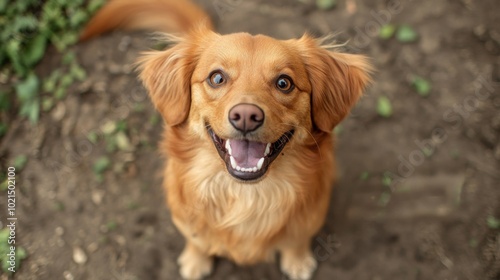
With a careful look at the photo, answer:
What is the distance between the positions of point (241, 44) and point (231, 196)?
1.04 meters

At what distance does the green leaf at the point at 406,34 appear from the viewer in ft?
15.6

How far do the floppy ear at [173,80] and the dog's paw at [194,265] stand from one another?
141 centimetres

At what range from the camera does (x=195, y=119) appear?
289 centimetres

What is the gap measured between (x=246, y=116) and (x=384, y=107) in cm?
250

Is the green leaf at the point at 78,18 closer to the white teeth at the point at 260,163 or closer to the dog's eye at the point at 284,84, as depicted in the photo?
the dog's eye at the point at 284,84

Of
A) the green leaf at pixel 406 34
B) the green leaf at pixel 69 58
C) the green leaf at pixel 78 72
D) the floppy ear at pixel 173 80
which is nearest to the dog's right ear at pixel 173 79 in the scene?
the floppy ear at pixel 173 80

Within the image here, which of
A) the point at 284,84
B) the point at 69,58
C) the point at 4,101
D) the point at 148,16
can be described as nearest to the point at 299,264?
the point at 284,84

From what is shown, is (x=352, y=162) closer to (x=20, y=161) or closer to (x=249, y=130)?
(x=249, y=130)

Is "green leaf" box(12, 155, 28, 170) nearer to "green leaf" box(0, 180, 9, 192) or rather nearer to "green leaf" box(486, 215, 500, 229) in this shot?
"green leaf" box(0, 180, 9, 192)

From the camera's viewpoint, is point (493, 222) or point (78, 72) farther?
point (78, 72)

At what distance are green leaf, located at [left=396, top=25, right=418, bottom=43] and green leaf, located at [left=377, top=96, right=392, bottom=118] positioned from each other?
0.73 meters

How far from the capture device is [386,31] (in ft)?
15.7

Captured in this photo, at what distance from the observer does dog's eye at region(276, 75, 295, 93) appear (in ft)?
9.11

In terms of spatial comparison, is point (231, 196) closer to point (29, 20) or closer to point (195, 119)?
point (195, 119)
